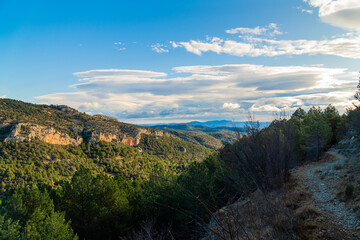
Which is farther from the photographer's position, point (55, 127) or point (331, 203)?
point (55, 127)

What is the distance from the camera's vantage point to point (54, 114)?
106 metres

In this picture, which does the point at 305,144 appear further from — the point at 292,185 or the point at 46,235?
the point at 46,235

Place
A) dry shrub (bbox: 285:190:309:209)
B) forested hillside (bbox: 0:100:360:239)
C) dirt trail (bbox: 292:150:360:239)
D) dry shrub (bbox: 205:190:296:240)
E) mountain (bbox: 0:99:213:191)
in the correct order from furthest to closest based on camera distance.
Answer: mountain (bbox: 0:99:213:191)
dry shrub (bbox: 285:190:309:209)
dirt trail (bbox: 292:150:360:239)
forested hillside (bbox: 0:100:360:239)
dry shrub (bbox: 205:190:296:240)

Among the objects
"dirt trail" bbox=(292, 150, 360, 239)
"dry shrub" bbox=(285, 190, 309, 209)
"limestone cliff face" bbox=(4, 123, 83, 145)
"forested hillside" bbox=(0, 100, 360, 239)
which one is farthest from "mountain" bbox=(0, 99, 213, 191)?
"dry shrub" bbox=(285, 190, 309, 209)

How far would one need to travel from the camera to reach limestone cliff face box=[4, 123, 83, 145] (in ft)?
218

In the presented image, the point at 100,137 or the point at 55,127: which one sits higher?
the point at 55,127

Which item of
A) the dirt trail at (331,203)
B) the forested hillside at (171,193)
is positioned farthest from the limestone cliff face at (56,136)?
the dirt trail at (331,203)

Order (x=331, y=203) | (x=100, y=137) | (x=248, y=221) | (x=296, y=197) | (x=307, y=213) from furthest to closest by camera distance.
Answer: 1. (x=100, y=137)
2. (x=296, y=197)
3. (x=331, y=203)
4. (x=307, y=213)
5. (x=248, y=221)

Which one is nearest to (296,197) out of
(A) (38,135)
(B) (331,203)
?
(B) (331,203)

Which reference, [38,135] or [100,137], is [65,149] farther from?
[100,137]

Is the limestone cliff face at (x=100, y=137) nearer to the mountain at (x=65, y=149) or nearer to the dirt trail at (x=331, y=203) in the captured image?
the mountain at (x=65, y=149)

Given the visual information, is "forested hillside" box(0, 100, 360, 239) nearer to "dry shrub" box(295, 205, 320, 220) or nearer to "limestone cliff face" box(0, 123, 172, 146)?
"dry shrub" box(295, 205, 320, 220)

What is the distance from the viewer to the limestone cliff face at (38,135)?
66.3 m

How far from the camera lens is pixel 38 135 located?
241ft
